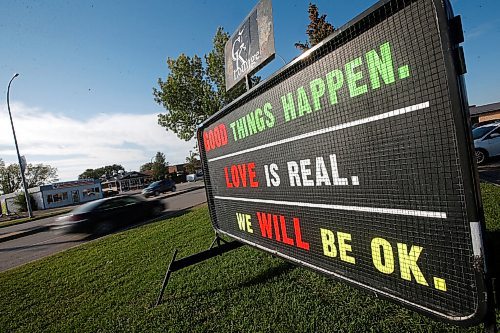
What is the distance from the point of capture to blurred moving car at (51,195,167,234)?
9578 millimetres

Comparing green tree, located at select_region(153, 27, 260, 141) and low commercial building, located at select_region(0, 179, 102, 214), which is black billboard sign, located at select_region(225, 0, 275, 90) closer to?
green tree, located at select_region(153, 27, 260, 141)

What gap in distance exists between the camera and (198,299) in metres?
3.22

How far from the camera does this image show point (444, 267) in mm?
1235

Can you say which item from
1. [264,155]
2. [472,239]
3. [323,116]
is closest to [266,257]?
[264,155]

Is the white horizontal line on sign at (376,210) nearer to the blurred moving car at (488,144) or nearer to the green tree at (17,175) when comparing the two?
the blurred moving car at (488,144)

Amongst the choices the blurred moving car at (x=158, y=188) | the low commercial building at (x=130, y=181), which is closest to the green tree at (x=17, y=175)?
the low commercial building at (x=130, y=181)

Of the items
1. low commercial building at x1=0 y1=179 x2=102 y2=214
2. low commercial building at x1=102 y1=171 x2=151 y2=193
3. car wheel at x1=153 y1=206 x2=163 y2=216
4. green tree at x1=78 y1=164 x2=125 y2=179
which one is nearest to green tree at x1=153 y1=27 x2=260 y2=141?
car wheel at x1=153 y1=206 x2=163 y2=216

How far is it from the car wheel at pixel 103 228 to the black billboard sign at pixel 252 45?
8.84 metres

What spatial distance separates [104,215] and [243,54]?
933 cm

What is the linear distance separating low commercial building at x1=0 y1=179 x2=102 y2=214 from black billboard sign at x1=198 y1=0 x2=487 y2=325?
161 feet

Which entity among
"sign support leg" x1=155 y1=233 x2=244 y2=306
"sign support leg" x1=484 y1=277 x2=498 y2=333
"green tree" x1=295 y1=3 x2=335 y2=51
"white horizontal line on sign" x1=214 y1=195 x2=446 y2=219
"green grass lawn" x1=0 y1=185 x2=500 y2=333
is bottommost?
"green grass lawn" x1=0 y1=185 x2=500 y2=333

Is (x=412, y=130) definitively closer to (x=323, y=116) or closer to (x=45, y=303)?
(x=323, y=116)

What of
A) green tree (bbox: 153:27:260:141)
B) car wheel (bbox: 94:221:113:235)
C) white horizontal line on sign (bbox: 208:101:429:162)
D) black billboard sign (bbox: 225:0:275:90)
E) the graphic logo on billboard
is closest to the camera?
white horizontal line on sign (bbox: 208:101:429:162)

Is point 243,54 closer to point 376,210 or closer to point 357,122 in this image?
point 357,122
